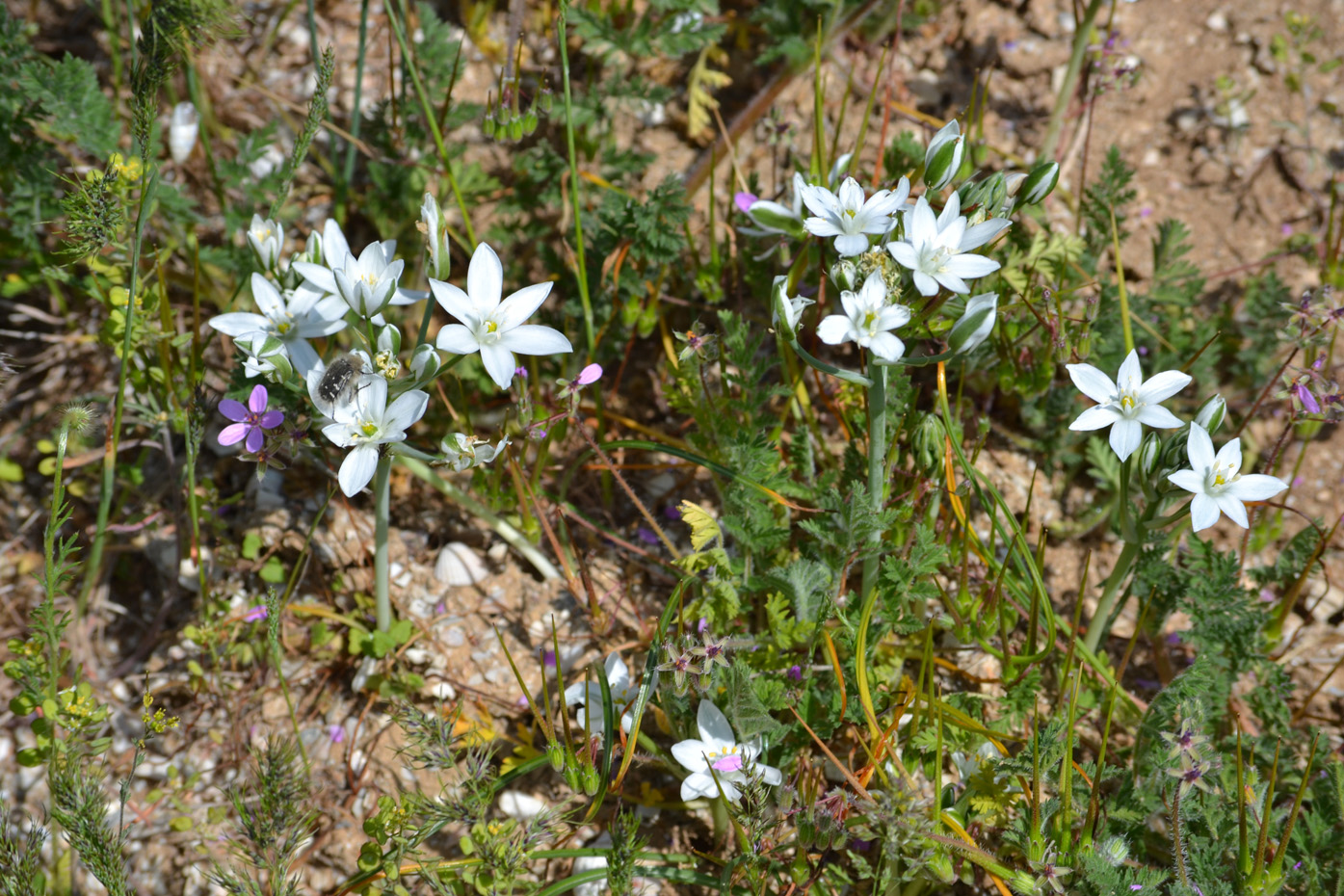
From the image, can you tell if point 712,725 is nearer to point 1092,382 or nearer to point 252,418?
point 1092,382

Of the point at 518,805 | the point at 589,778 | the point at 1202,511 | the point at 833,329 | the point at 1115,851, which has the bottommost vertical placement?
the point at 518,805

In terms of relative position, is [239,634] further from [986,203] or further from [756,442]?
[986,203]

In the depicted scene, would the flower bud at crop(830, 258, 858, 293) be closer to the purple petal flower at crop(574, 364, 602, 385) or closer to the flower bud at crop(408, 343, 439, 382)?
the purple petal flower at crop(574, 364, 602, 385)

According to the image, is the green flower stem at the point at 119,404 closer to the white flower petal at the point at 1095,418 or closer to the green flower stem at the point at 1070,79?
the white flower petal at the point at 1095,418

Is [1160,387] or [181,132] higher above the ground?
[181,132]

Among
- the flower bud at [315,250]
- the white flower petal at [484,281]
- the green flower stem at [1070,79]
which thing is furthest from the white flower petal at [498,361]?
the green flower stem at [1070,79]

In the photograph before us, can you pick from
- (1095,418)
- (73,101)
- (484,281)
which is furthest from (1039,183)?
(73,101)

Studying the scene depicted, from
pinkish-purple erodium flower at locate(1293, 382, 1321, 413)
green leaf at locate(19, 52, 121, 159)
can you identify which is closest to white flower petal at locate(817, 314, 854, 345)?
pinkish-purple erodium flower at locate(1293, 382, 1321, 413)
